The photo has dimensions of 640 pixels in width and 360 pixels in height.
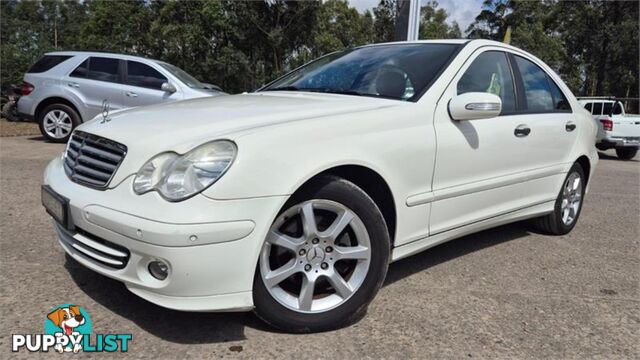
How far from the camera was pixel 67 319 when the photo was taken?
8.05 feet

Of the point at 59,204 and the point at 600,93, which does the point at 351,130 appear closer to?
the point at 59,204

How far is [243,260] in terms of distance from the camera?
2168 mm

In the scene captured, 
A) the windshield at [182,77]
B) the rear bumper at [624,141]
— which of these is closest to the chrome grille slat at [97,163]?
the windshield at [182,77]

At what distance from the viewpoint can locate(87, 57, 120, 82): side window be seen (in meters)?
9.06

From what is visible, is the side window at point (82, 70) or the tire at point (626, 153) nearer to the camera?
the side window at point (82, 70)

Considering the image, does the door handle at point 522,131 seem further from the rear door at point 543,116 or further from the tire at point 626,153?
the tire at point 626,153

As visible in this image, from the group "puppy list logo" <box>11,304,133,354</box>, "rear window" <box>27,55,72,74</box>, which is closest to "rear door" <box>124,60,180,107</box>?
"rear window" <box>27,55,72,74</box>

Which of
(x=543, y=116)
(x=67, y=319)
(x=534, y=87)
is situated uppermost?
(x=534, y=87)

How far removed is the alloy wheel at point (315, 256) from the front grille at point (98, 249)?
0.61m

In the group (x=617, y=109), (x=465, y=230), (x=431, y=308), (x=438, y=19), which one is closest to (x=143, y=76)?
(x=465, y=230)

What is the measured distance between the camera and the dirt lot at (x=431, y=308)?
2.36m

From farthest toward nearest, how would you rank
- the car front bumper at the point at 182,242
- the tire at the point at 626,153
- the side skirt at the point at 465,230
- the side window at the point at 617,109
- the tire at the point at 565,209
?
the side window at the point at 617,109 < the tire at the point at 626,153 < the tire at the point at 565,209 < the side skirt at the point at 465,230 < the car front bumper at the point at 182,242

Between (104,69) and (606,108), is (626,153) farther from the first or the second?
(104,69)

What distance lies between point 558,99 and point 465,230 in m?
1.78
